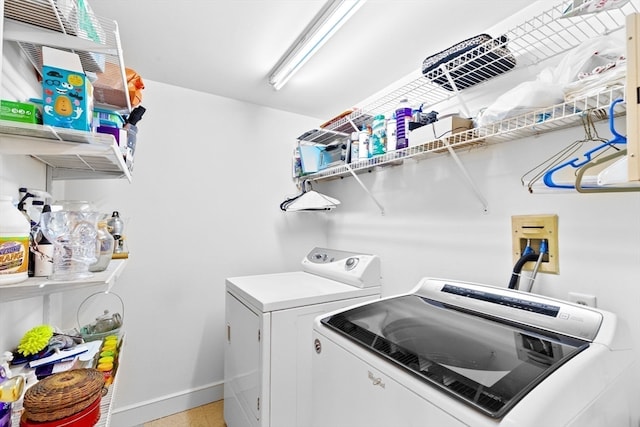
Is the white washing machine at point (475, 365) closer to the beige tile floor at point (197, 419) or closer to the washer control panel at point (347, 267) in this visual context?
the washer control panel at point (347, 267)

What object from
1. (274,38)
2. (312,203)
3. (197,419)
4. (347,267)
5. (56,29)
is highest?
(274,38)

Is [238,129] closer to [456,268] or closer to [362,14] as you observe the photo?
[362,14]

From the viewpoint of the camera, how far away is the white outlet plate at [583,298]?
1119 millimetres

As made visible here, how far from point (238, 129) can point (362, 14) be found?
139cm

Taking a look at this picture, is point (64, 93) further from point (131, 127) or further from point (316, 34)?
point (316, 34)

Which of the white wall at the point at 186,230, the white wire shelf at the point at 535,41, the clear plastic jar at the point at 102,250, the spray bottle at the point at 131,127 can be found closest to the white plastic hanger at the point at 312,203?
the white wall at the point at 186,230

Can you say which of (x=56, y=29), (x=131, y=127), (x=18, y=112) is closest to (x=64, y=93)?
(x=18, y=112)

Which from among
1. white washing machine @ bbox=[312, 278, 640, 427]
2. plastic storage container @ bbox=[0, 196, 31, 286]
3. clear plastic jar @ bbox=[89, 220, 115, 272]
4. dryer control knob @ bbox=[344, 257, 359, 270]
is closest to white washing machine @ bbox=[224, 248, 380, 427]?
dryer control knob @ bbox=[344, 257, 359, 270]

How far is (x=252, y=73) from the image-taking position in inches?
79.4

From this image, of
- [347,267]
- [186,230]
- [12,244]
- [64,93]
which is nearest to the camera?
[12,244]

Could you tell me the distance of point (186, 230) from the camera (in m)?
2.24

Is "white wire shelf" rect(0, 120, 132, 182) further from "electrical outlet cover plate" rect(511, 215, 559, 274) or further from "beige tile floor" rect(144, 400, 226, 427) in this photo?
"beige tile floor" rect(144, 400, 226, 427)

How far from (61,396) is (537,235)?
1797mm

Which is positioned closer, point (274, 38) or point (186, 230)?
point (274, 38)
